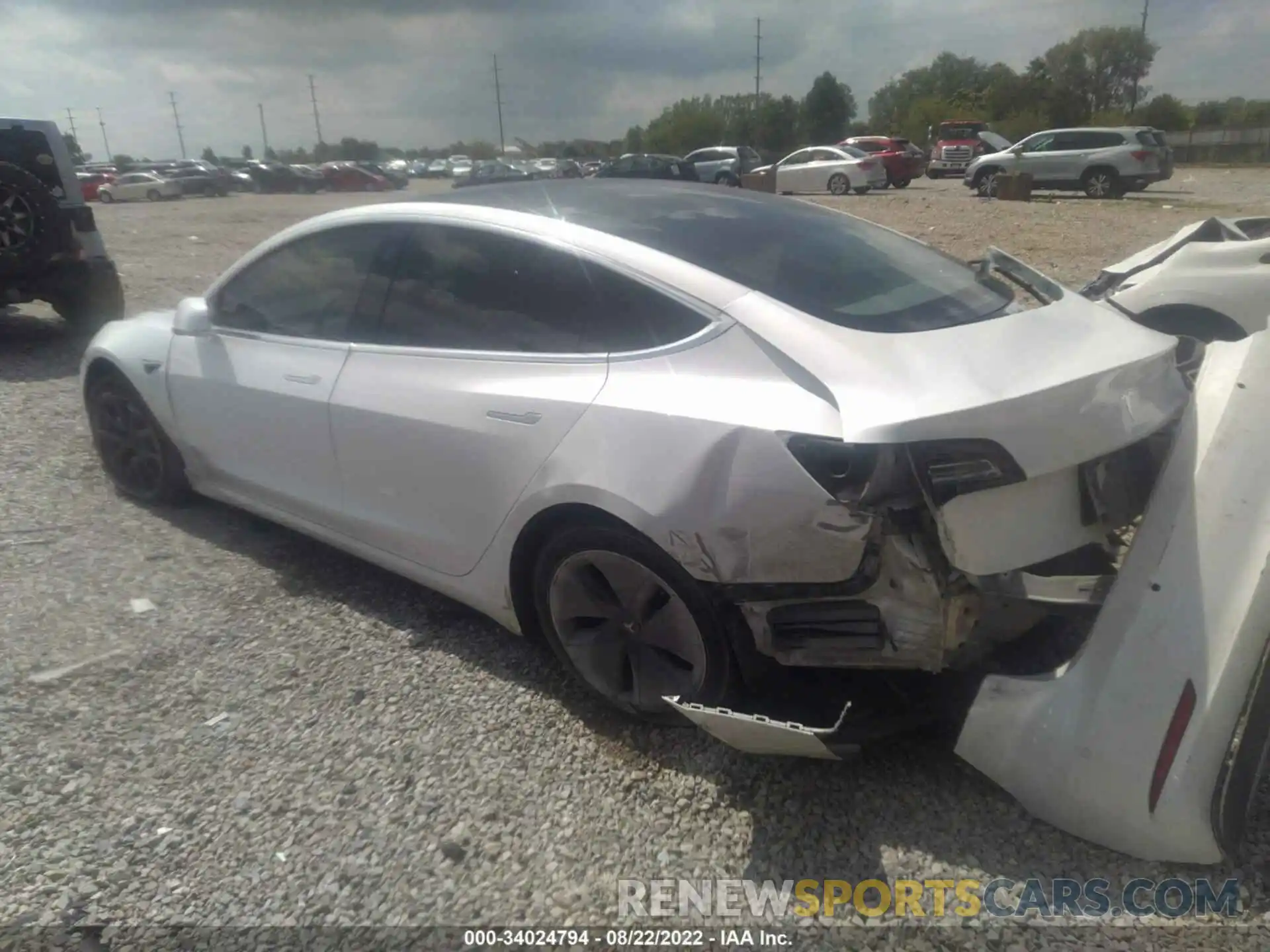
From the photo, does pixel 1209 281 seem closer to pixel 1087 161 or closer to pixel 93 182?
pixel 1087 161

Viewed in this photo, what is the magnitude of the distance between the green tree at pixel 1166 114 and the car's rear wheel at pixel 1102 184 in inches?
1348

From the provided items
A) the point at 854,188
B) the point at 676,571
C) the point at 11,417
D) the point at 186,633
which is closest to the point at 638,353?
the point at 676,571

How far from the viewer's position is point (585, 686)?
2807 mm

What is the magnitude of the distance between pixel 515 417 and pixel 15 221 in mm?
7129

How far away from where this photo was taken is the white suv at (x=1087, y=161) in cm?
2064

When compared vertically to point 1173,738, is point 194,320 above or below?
above

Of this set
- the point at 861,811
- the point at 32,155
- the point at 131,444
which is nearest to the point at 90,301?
the point at 32,155

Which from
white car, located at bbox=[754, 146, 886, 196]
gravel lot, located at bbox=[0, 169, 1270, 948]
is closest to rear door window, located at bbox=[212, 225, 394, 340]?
gravel lot, located at bbox=[0, 169, 1270, 948]

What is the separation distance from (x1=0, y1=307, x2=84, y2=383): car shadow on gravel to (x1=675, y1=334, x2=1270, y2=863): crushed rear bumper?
7.19m

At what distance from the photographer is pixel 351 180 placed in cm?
4534

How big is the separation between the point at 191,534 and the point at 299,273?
4.61 feet

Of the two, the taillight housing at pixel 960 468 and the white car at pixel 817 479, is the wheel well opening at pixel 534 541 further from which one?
the taillight housing at pixel 960 468

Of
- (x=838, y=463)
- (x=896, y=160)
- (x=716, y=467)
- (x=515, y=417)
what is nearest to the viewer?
(x=838, y=463)

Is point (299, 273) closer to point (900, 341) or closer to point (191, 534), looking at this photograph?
point (191, 534)
